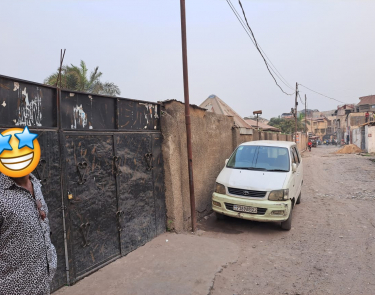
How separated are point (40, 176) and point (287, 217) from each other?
14.7 ft

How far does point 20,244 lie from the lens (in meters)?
1.69

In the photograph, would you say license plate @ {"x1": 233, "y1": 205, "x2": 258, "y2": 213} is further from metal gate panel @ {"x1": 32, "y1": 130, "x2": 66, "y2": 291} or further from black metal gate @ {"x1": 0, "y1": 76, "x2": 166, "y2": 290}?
metal gate panel @ {"x1": 32, "y1": 130, "x2": 66, "y2": 291}

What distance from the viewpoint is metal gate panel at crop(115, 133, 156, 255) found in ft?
13.0

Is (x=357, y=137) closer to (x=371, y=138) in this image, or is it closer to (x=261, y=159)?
(x=371, y=138)

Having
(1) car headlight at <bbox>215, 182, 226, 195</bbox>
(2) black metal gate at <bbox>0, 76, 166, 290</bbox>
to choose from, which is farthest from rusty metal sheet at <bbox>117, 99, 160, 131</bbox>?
(1) car headlight at <bbox>215, 182, 226, 195</bbox>

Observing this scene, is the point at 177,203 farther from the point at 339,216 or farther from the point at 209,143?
the point at 339,216

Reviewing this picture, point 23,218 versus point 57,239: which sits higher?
point 23,218

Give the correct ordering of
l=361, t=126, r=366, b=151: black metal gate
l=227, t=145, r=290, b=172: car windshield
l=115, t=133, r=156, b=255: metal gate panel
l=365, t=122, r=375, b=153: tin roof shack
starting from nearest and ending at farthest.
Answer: l=115, t=133, r=156, b=255: metal gate panel → l=227, t=145, r=290, b=172: car windshield → l=365, t=122, r=375, b=153: tin roof shack → l=361, t=126, r=366, b=151: black metal gate

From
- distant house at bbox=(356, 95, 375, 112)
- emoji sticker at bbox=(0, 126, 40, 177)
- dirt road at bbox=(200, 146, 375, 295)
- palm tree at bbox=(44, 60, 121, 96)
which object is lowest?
dirt road at bbox=(200, 146, 375, 295)

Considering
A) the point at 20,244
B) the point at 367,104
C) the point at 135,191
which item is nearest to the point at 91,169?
the point at 135,191

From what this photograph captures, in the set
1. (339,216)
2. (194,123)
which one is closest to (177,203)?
(194,123)

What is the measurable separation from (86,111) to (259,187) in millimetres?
3514

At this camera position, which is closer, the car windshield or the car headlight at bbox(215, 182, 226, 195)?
the car headlight at bbox(215, 182, 226, 195)

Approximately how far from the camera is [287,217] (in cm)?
530
